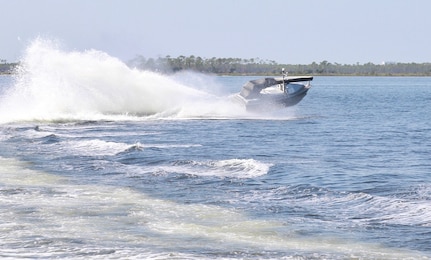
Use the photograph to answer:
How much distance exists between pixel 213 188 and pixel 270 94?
3409 centimetres

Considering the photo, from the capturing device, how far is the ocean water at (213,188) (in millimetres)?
17000

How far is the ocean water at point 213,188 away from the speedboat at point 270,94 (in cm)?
184

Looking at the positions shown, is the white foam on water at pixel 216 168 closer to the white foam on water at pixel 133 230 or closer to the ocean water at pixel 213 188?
the ocean water at pixel 213 188

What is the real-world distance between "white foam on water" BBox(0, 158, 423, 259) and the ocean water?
0.03 metres

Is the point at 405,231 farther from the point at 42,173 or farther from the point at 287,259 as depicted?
the point at 42,173

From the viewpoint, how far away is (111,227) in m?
18.6

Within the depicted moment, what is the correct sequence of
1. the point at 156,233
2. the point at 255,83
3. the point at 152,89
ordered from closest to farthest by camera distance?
the point at 156,233
the point at 255,83
the point at 152,89

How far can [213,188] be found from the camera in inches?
972

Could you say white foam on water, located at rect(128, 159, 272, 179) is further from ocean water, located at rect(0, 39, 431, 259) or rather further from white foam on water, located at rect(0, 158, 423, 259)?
white foam on water, located at rect(0, 158, 423, 259)

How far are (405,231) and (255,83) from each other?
134 ft

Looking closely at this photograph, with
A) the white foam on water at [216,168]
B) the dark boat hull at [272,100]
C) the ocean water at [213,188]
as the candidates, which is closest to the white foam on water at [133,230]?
the ocean water at [213,188]

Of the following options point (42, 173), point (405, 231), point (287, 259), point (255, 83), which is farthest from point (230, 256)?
point (255, 83)

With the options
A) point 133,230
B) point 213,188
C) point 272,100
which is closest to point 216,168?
point 213,188

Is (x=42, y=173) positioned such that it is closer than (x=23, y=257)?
No
